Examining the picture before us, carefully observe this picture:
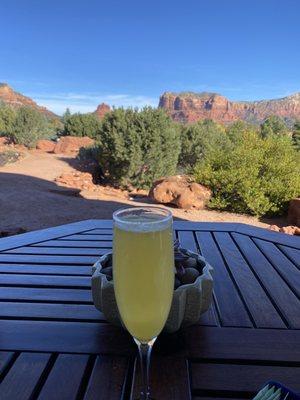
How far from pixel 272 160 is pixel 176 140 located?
3.35 metres

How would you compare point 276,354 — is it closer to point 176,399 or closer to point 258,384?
point 258,384

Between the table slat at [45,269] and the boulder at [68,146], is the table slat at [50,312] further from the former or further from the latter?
the boulder at [68,146]

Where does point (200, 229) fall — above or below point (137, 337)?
below

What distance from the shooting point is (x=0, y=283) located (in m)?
1.16

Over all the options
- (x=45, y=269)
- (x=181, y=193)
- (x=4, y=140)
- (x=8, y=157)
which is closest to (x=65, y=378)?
(x=45, y=269)

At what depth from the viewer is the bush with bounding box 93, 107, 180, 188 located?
9.59 meters

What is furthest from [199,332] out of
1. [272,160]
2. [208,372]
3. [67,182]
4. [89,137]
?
[89,137]

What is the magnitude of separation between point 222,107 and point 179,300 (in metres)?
73.2

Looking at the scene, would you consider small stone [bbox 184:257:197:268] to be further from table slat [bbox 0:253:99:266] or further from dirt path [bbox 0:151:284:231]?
dirt path [bbox 0:151:284:231]

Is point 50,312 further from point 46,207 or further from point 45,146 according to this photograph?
Result: point 45,146

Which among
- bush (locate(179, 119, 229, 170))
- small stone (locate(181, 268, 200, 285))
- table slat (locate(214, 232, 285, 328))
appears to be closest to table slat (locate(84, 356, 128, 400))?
small stone (locate(181, 268, 200, 285))

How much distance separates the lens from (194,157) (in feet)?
40.9

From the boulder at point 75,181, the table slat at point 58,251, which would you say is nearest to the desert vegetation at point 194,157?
the boulder at point 75,181

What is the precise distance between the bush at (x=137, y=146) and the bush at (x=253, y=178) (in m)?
2.21
